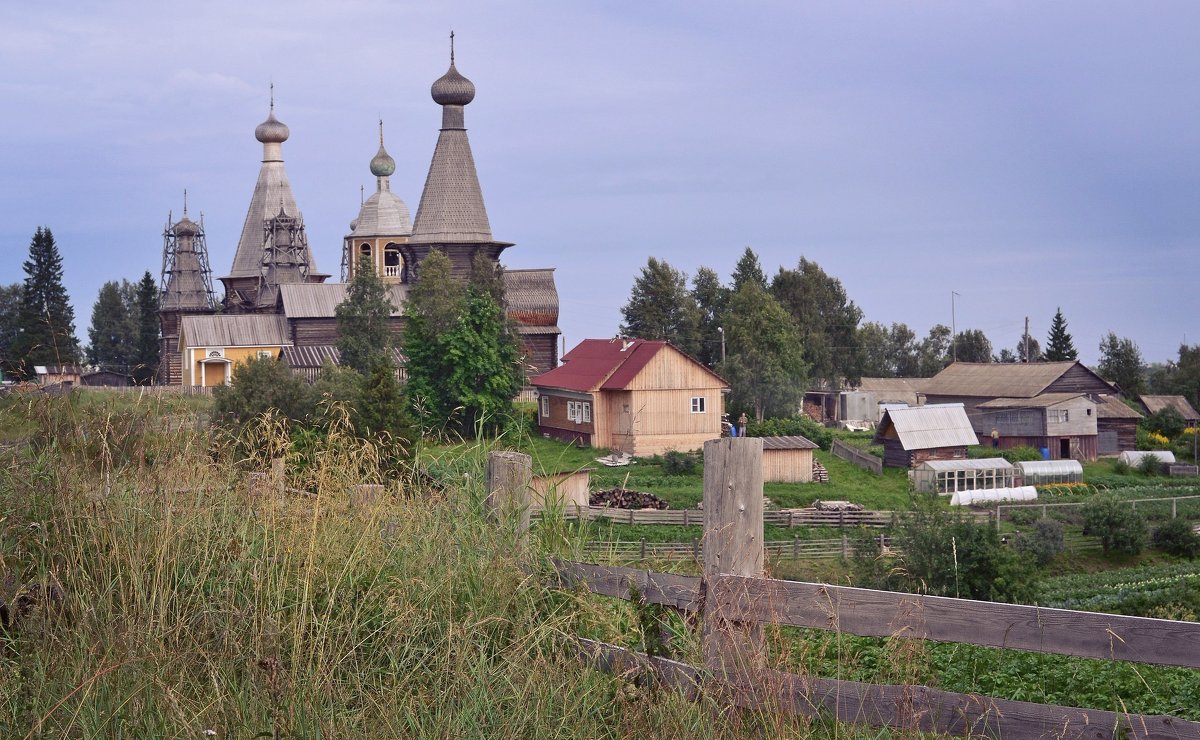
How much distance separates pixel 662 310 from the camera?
6369cm

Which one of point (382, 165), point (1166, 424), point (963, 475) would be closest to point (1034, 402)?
point (1166, 424)

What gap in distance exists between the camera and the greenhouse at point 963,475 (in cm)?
3834

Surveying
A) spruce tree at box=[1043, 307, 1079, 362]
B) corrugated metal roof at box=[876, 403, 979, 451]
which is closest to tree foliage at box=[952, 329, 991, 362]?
spruce tree at box=[1043, 307, 1079, 362]

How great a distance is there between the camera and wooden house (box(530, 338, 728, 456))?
131 feet

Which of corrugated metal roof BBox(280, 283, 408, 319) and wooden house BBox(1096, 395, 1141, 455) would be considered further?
corrugated metal roof BBox(280, 283, 408, 319)

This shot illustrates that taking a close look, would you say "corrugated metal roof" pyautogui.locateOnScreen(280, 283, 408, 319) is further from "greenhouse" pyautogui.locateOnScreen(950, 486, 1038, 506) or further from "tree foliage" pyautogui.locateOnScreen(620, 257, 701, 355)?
"greenhouse" pyautogui.locateOnScreen(950, 486, 1038, 506)

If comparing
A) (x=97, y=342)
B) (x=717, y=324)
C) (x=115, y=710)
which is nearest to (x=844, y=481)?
(x=717, y=324)

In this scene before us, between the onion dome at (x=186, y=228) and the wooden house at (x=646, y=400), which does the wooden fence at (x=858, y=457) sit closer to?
the wooden house at (x=646, y=400)

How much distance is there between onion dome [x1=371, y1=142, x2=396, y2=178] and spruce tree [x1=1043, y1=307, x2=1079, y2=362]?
3979 cm

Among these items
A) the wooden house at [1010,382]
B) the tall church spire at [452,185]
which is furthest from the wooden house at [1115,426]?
the tall church spire at [452,185]

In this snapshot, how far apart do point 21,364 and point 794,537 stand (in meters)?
23.9

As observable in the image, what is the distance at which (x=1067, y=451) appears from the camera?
46125mm

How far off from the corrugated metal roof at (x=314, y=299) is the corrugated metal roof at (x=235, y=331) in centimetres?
101

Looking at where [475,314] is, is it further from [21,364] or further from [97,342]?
[97,342]
